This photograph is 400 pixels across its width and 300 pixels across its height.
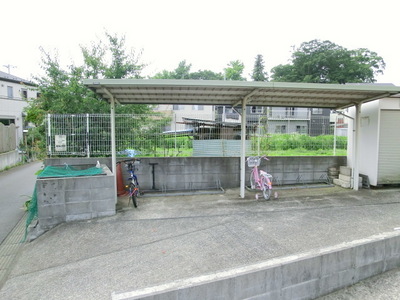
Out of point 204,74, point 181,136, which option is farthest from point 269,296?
point 204,74

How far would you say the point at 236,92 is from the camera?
5.57 metres

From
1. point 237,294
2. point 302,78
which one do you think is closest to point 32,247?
point 237,294

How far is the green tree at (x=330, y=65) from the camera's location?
36.1m

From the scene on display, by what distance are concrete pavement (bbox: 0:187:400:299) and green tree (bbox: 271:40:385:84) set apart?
110 feet

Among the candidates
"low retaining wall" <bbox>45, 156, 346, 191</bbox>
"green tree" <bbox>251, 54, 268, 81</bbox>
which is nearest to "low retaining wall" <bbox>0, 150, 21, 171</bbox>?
"low retaining wall" <bbox>45, 156, 346, 191</bbox>

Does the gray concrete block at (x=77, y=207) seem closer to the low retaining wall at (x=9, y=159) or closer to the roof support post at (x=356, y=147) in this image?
the roof support post at (x=356, y=147)

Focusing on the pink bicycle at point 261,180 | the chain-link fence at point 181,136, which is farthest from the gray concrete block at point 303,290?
the chain-link fence at point 181,136

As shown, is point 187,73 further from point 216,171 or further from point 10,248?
point 10,248

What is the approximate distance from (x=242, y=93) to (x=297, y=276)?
4.07 meters

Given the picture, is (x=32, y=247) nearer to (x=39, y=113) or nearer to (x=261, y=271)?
(x=261, y=271)

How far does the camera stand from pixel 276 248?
11.3 feet

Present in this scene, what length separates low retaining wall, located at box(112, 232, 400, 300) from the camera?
6.78ft

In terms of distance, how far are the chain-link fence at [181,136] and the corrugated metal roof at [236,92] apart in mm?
644

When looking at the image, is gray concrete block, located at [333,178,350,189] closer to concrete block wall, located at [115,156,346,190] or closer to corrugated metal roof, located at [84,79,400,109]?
concrete block wall, located at [115,156,346,190]
